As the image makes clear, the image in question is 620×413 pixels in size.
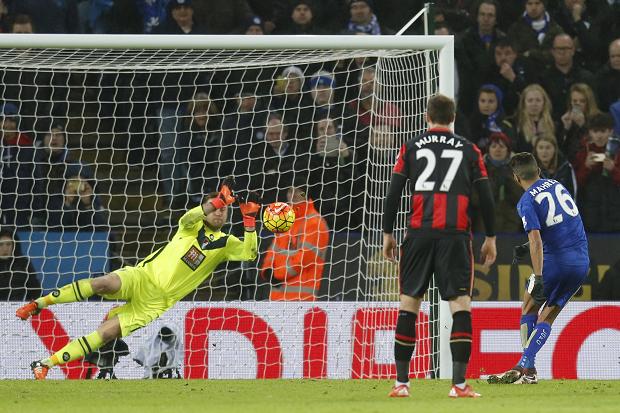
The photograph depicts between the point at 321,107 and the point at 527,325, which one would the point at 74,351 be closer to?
the point at 527,325

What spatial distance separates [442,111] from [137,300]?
382 cm

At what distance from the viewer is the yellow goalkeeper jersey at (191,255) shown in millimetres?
10844

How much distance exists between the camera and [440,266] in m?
7.87

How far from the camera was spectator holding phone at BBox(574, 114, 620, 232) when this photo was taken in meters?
13.3

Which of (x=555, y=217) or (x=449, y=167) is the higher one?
(x=449, y=167)

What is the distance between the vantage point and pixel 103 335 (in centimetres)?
1031

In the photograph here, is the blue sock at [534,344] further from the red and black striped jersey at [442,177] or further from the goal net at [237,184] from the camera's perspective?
the red and black striped jersey at [442,177]

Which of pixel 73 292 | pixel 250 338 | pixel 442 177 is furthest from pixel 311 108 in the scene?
pixel 442 177

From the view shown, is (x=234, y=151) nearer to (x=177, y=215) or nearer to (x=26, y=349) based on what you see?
(x=177, y=215)

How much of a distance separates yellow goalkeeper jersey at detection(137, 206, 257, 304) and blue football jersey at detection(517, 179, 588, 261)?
260cm

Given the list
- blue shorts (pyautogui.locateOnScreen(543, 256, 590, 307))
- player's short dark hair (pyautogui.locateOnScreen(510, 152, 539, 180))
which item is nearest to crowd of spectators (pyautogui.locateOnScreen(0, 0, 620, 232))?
player's short dark hair (pyautogui.locateOnScreen(510, 152, 539, 180))

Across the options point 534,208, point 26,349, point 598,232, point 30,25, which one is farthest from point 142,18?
point 534,208

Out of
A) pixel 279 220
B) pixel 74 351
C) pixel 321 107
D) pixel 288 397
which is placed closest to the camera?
pixel 288 397

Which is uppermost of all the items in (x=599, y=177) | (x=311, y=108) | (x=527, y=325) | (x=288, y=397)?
(x=311, y=108)
